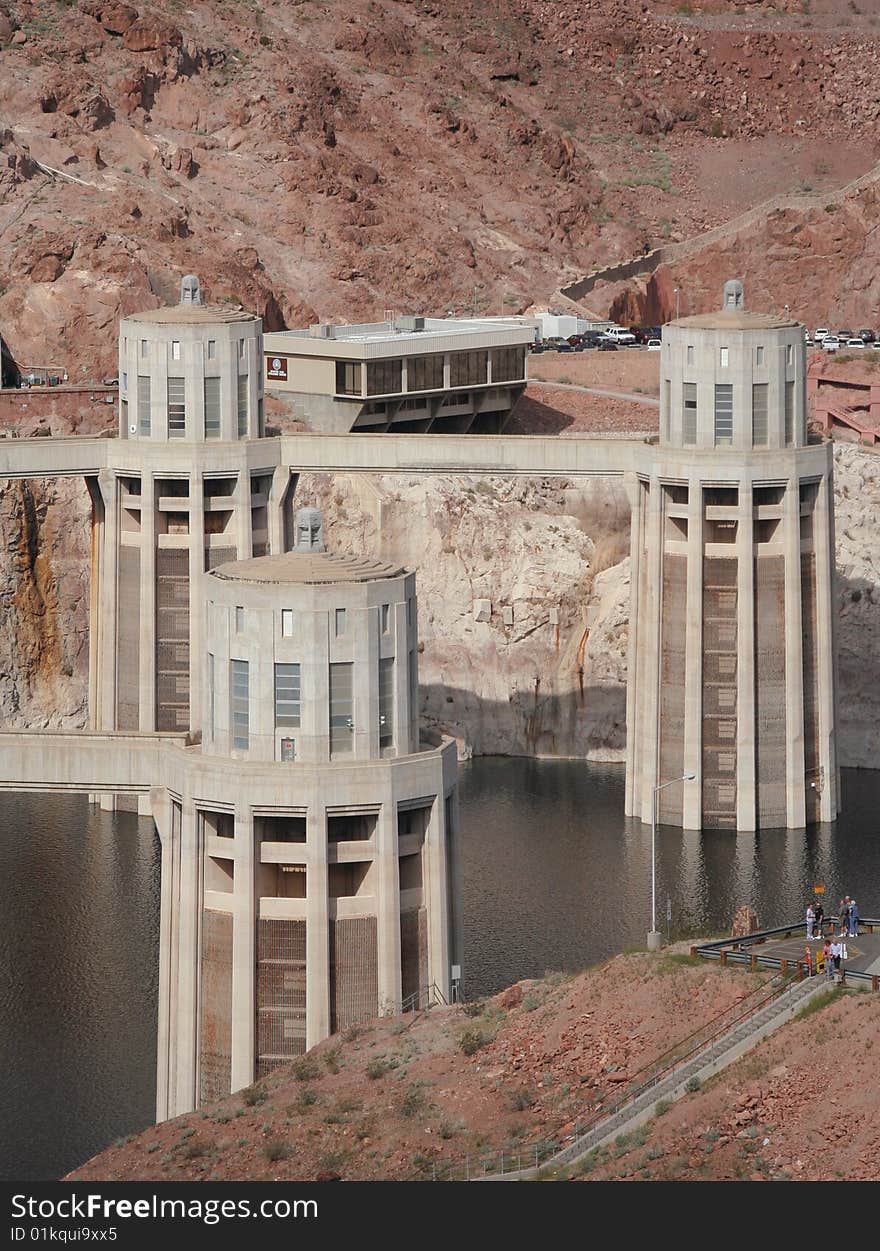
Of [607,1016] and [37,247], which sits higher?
[37,247]

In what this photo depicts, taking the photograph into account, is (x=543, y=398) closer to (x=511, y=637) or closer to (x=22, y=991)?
(x=511, y=637)

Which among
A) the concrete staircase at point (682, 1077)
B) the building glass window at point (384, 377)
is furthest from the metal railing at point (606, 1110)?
the building glass window at point (384, 377)

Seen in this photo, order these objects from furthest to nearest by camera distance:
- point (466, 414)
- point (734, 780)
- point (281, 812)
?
1. point (466, 414)
2. point (734, 780)
3. point (281, 812)

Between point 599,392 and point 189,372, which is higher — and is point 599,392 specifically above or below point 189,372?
below

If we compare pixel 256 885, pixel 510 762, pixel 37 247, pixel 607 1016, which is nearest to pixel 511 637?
pixel 510 762

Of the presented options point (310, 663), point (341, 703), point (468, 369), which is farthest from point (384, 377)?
point (310, 663)

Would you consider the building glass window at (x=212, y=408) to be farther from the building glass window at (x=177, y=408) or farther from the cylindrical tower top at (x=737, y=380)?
the cylindrical tower top at (x=737, y=380)

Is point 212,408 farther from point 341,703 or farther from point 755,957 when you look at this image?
point 755,957

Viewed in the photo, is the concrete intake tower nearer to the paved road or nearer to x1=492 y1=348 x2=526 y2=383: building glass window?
x1=492 y1=348 x2=526 y2=383: building glass window
